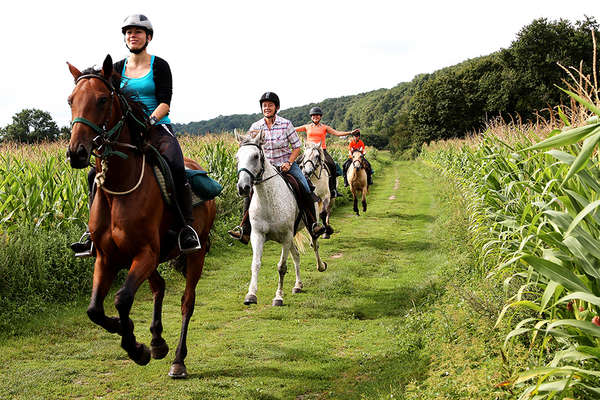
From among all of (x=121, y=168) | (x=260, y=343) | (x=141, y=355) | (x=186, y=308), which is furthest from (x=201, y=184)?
(x=260, y=343)

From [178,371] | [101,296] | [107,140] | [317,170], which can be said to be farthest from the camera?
[317,170]

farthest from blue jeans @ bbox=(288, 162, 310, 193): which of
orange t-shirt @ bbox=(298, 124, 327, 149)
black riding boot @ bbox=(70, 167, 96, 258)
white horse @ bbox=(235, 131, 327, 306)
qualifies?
orange t-shirt @ bbox=(298, 124, 327, 149)

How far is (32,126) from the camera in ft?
56.4

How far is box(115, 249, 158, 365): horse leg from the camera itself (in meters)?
4.31

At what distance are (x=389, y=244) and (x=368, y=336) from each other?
20.9 feet

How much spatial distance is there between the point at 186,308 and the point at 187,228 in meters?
1.12

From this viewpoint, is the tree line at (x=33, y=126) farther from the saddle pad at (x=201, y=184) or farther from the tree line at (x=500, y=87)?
the tree line at (x=500, y=87)

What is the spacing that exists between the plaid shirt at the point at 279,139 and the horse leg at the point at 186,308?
277 cm

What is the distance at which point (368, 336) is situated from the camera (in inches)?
258

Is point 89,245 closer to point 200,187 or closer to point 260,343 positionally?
point 200,187

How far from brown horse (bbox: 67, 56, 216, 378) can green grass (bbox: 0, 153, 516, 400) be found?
1080mm

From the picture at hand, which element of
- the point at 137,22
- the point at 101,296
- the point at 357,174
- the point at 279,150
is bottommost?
the point at 357,174

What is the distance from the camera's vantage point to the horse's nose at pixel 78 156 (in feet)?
12.4

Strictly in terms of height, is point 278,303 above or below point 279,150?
below
